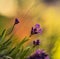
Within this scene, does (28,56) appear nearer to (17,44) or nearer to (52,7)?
(17,44)

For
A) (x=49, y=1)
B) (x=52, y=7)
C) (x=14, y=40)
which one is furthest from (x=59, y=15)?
(x=14, y=40)

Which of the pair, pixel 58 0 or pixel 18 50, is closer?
pixel 18 50

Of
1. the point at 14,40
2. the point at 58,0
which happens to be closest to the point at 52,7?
the point at 58,0

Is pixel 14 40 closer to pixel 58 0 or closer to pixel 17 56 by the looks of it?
pixel 17 56

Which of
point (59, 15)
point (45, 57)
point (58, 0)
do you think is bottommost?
point (45, 57)

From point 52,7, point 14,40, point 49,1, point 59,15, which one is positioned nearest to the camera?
point 14,40

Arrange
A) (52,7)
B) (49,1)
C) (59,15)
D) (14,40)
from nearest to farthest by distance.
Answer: (14,40) < (59,15) < (52,7) < (49,1)

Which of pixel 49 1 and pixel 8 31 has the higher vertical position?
pixel 49 1

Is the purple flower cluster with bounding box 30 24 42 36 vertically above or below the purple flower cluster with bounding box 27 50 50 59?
above

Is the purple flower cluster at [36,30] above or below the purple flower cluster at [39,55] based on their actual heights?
above
